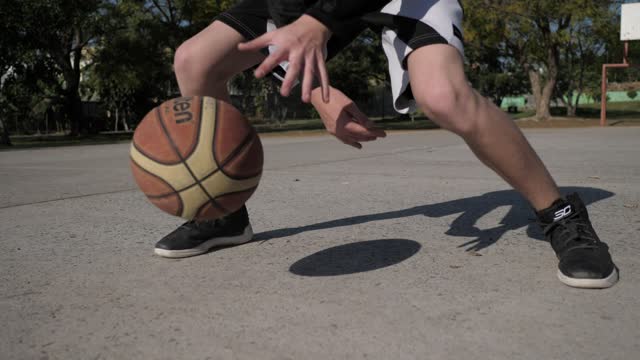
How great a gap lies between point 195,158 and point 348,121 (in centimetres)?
90

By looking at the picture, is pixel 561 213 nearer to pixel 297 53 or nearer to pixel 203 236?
pixel 297 53

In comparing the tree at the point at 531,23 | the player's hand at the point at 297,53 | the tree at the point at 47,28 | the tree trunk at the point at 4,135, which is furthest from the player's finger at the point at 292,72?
the tree at the point at 531,23

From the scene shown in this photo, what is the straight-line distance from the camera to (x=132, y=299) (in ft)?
7.98

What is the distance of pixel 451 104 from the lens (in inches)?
99.0

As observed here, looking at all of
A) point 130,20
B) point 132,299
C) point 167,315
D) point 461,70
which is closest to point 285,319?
point 167,315

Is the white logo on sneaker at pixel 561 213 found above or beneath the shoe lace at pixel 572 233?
above

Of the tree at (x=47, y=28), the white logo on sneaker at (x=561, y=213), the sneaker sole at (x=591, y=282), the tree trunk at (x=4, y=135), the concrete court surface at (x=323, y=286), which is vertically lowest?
the tree trunk at (x=4, y=135)

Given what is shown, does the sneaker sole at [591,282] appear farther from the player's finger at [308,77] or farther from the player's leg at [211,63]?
the player's leg at [211,63]

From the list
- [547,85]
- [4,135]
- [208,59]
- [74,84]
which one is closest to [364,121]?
[208,59]

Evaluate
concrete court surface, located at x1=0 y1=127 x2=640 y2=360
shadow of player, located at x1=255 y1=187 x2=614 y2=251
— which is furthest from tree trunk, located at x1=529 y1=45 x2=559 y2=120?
concrete court surface, located at x1=0 y1=127 x2=640 y2=360

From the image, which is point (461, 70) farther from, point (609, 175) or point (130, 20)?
point (130, 20)

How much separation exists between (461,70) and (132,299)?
168cm

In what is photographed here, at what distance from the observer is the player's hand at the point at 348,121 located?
304cm

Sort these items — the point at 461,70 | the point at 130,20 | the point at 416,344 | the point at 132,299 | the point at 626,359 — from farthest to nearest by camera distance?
the point at 130,20, the point at 461,70, the point at 132,299, the point at 416,344, the point at 626,359
